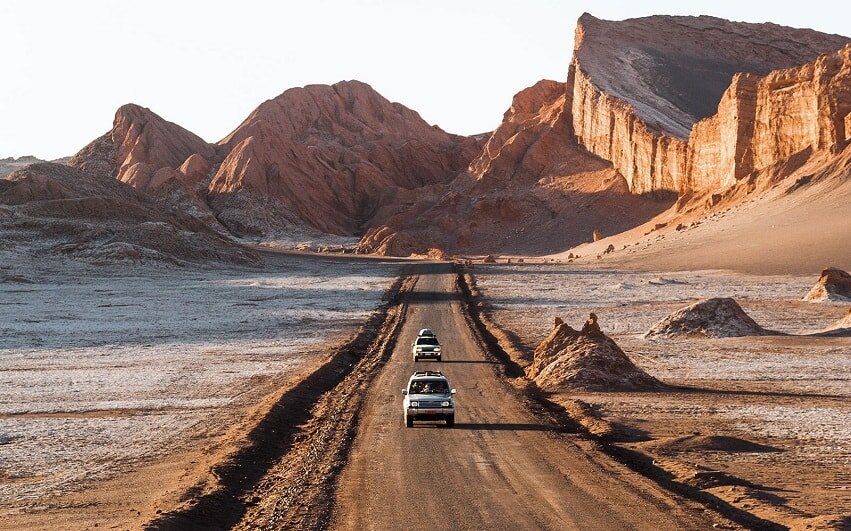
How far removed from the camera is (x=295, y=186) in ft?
591

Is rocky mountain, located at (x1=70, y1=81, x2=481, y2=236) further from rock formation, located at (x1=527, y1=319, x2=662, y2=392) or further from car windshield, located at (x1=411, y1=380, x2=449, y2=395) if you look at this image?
car windshield, located at (x1=411, y1=380, x2=449, y2=395)

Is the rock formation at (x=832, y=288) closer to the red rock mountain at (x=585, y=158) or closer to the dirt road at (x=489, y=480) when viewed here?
the dirt road at (x=489, y=480)

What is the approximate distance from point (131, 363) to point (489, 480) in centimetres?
2548

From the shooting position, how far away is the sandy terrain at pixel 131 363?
21.8m

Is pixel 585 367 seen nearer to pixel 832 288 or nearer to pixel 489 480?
pixel 489 480

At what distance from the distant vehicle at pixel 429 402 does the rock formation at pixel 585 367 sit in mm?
7995

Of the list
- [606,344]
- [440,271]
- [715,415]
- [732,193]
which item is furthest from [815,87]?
[715,415]

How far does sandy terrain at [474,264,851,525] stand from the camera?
19.9 m

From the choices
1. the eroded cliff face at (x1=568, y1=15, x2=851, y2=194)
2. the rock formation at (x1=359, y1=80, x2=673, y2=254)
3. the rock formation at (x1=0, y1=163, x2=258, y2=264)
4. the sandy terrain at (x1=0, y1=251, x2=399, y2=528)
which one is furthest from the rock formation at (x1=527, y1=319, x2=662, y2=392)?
the rock formation at (x1=359, y1=80, x2=673, y2=254)

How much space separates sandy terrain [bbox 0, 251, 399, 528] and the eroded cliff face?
137 feet

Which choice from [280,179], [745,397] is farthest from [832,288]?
[280,179]

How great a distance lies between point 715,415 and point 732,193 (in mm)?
88434

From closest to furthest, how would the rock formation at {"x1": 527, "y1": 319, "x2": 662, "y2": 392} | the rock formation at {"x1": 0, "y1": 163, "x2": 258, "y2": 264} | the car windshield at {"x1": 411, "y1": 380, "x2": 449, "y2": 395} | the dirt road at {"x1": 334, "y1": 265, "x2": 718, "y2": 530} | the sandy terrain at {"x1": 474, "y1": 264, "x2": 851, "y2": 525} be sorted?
the dirt road at {"x1": 334, "y1": 265, "x2": 718, "y2": 530} < the sandy terrain at {"x1": 474, "y1": 264, "x2": 851, "y2": 525} < the car windshield at {"x1": 411, "y1": 380, "x2": 449, "y2": 395} < the rock formation at {"x1": 527, "y1": 319, "x2": 662, "y2": 392} < the rock formation at {"x1": 0, "y1": 163, "x2": 258, "y2": 264}

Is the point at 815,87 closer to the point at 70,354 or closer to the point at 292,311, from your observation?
the point at 292,311
